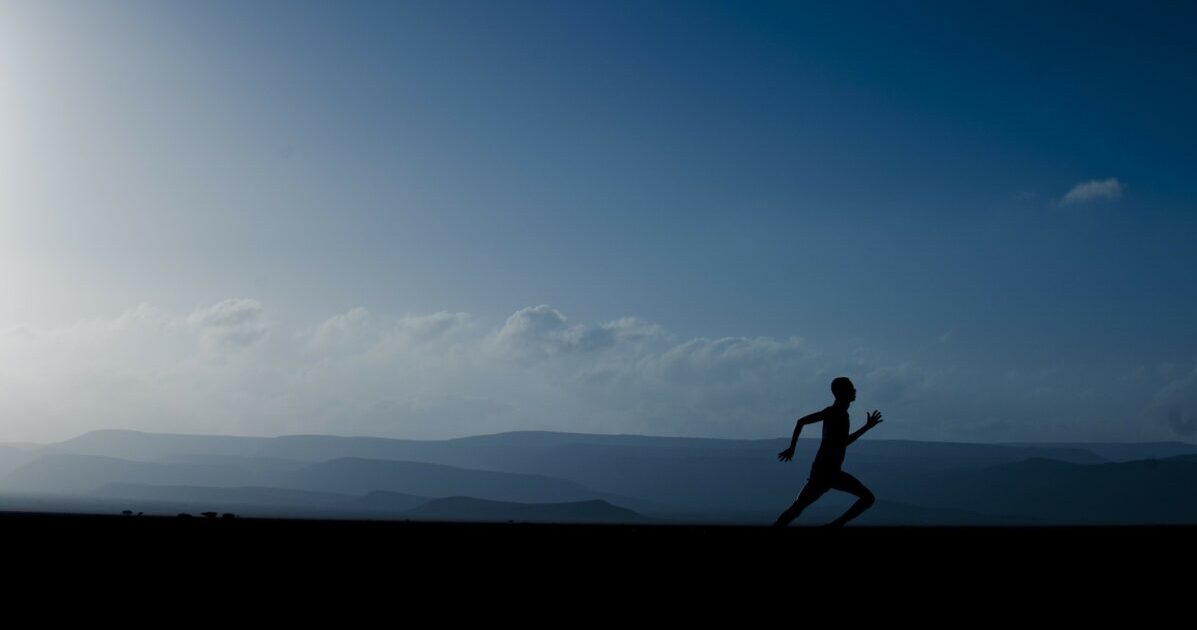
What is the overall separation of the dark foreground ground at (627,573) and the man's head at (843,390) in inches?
71.3

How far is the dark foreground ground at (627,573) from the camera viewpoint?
590 centimetres

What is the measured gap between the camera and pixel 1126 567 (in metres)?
7.73

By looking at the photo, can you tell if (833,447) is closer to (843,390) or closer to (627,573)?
(843,390)

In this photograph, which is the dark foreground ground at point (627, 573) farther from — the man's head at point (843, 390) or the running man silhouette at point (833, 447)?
the man's head at point (843, 390)

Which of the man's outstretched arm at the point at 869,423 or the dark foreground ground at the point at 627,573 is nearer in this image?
the dark foreground ground at the point at 627,573

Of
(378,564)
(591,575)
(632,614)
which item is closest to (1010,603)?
(632,614)

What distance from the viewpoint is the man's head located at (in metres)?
12.0

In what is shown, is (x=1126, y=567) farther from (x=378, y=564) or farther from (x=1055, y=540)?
(x=378, y=564)

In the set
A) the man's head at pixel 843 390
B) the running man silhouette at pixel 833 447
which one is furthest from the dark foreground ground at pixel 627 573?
the man's head at pixel 843 390

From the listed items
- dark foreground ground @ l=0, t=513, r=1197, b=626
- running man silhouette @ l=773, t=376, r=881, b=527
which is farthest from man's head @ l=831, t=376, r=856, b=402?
dark foreground ground @ l=0, t=513, r=1197, b=626

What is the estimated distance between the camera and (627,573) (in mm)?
7473

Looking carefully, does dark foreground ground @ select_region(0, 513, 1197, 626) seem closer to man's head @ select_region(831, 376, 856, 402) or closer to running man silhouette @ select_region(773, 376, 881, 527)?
running man silhouette @ select_region(773, 376, 881, 527)

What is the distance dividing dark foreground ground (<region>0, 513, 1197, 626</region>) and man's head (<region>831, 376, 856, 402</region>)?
1.81 metres

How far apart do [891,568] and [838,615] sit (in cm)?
235
